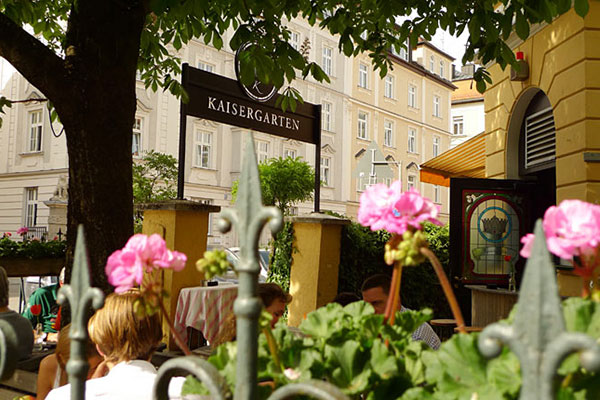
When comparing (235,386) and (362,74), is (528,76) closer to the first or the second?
(235,386)

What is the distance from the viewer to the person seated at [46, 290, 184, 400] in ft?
6.93

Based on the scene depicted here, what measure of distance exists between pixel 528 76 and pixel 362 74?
31.9 m

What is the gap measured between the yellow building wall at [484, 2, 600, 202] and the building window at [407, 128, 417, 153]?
35643mm

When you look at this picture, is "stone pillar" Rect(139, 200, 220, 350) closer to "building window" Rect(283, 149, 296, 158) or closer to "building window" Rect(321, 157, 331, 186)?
"building window" Rect(283, 149, 296, 158)

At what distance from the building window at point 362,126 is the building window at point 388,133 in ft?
6.09

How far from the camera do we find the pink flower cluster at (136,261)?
989 mm

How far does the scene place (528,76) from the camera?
782cm

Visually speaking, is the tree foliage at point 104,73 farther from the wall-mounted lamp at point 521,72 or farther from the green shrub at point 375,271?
the wall-mounted lamp at point 521,72

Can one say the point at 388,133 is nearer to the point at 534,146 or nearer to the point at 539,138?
the point at 534,146

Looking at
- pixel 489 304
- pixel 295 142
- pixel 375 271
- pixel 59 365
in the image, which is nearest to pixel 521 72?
pixel 489 304

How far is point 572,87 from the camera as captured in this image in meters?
6.62

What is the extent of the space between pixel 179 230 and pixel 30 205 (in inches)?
957

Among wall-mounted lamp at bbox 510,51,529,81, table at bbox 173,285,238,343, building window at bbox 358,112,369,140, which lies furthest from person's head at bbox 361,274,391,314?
building window at bbox 358,112,369,140

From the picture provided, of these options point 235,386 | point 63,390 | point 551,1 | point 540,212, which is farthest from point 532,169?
point 235,386
